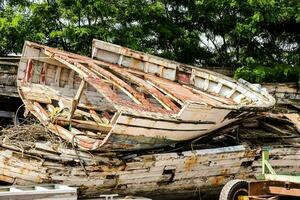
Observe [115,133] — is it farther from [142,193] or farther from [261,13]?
[261,13]

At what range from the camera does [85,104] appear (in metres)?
11.5

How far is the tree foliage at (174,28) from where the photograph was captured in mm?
13414

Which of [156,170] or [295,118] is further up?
[295,118]

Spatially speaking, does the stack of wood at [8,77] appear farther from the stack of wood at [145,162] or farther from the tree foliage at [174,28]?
the stack of wood at [145,162]

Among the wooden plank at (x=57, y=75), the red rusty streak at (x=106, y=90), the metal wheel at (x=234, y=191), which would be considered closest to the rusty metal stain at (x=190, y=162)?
the red rusty streak at (x=106, y=90)

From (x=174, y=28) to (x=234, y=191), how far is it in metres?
7.68

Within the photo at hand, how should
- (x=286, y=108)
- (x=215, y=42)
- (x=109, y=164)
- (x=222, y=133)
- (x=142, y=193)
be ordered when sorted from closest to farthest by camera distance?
1. (x=109, y=164)
2. (x=142, y=193)
3. (x=222, y=133)
4. (x=286, y=108)
5. (x=215, y=42)

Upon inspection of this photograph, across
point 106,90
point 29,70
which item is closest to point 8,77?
point 29,70

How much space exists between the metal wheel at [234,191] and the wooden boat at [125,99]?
1.47 meters

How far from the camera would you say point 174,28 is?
49.0ft

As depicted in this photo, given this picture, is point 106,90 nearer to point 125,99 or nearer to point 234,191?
point 125,99

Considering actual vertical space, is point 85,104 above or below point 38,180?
above

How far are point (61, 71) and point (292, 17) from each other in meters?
7.27

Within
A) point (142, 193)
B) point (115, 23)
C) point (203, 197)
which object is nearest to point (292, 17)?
point (115, 23)
